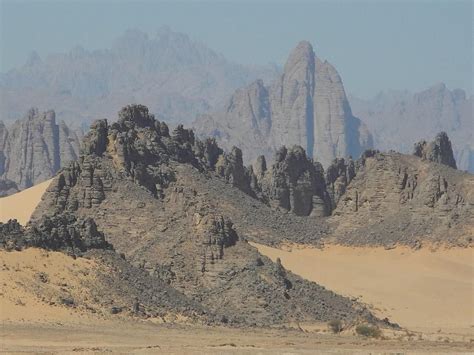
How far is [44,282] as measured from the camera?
4766 cm

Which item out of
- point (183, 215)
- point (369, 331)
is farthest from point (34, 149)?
point (369, 331)

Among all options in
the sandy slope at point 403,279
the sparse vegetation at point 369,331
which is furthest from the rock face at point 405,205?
the sparse vegetation at point 369,331

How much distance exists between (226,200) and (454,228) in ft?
51.0

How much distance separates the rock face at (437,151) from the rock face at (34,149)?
7405 centimetres

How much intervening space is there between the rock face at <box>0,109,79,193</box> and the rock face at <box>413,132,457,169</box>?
74047mm

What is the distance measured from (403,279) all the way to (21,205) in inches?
1392

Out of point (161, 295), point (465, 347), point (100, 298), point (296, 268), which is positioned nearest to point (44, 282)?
point (100, 298)

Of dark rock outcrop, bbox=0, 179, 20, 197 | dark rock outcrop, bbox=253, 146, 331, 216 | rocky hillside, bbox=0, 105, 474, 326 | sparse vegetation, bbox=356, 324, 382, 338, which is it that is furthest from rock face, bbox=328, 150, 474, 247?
dark rock outcrop, bbox=0, 179, 20, 197

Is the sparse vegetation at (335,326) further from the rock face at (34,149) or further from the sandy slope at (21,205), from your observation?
the rock face at (34,149)

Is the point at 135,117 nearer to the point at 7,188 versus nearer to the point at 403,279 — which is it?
the point at 403,279

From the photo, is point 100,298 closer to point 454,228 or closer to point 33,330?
point 33,330

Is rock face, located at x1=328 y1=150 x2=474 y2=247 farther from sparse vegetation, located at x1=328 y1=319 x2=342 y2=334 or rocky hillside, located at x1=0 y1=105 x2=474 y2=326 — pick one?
sparse vegetation, located at x1=328 y1=319 x2=342 y2=334

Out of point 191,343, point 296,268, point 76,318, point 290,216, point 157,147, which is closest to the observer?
point 191,343

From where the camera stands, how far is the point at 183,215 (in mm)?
67062
